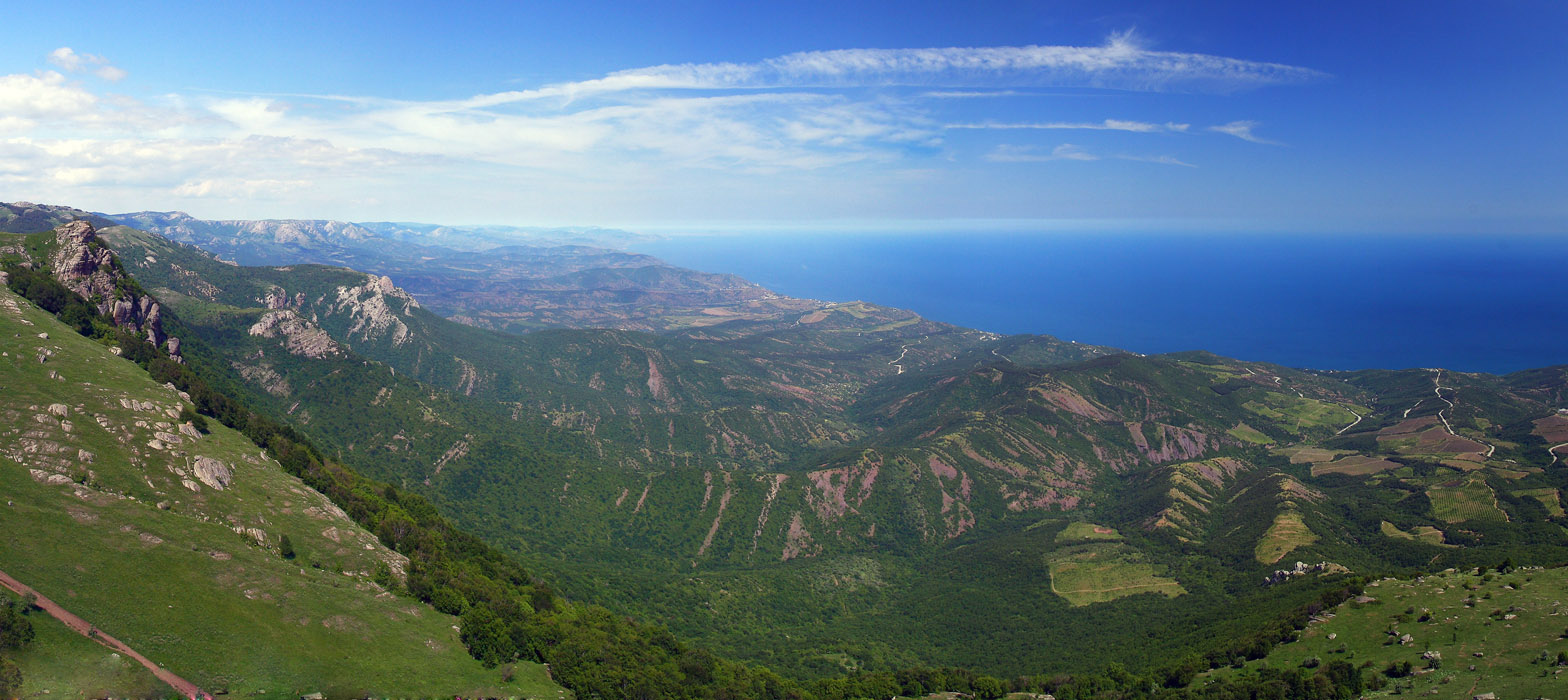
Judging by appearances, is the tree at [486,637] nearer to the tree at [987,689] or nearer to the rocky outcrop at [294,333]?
the tree at [987,689]

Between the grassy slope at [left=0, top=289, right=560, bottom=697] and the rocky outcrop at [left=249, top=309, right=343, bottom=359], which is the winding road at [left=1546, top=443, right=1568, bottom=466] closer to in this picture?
the grassy slope at [left=0, top=289, right=560, bottom=697]

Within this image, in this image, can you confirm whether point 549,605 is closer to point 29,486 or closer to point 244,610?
point 244,610

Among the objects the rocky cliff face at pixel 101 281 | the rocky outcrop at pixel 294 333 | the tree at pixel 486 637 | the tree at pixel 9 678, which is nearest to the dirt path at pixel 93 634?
the tree at pixel 9 678

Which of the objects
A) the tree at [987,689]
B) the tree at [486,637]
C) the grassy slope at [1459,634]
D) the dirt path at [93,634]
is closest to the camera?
the dirt path at [93,634]

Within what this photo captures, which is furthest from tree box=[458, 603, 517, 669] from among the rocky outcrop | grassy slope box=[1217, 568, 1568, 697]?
the rocky outcrop

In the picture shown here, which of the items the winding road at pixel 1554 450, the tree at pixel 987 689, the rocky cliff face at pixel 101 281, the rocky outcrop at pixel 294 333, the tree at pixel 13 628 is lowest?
the tree at pixel 987 689

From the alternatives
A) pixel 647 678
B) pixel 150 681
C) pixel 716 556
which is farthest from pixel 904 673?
pixel 716 556

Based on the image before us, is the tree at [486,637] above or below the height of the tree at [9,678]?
below
